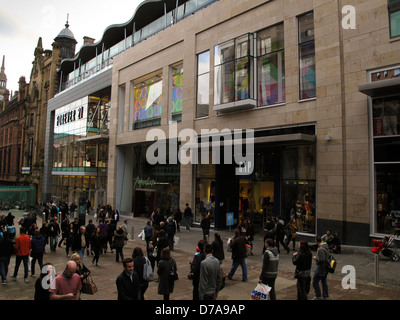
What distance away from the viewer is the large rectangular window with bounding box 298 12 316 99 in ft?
54.3

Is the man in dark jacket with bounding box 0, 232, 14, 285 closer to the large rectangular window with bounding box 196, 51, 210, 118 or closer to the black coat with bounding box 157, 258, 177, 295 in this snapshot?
the black coat with bounding box 157, 258, 177, 295

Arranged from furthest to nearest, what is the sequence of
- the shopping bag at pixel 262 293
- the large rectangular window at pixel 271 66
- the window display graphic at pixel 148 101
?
the window display graphic at pixel 148 101
the large rectangular window at pixel 271 66
the shopping bag at pixel 262 293

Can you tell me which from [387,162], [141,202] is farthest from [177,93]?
[387,162]

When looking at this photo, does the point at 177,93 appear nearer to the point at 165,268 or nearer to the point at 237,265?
the point at 237,265

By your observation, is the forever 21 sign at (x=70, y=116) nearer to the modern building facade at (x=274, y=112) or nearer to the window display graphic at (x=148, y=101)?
the modern building facade at (x=274, y=112)

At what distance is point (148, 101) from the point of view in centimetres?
2781

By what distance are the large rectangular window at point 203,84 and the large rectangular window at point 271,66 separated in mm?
4291

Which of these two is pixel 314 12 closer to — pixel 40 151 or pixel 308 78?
pixel 308 78

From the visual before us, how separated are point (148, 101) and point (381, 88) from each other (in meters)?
19.2

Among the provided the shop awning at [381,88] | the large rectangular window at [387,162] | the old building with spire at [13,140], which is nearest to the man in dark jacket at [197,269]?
the large rectangular window at [387,162]

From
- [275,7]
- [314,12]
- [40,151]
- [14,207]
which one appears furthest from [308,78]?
[40,151]

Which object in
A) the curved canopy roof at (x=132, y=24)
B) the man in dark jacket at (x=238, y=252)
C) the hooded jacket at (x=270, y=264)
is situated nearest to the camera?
the hooded jacket at (x=270, y=264)

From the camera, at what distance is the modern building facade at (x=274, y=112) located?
14.0 m
